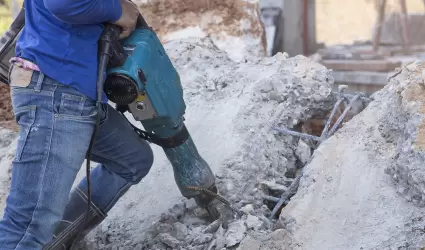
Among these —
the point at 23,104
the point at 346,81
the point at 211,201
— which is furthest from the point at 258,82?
the point at 346,81

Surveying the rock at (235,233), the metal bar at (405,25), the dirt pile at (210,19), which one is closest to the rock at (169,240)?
the rock at (235,233)

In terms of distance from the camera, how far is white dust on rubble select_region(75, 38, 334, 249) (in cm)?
236

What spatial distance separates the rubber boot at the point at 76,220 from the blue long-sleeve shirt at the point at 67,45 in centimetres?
62

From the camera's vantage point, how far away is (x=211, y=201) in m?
2.46

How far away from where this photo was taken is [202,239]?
7.64 feet

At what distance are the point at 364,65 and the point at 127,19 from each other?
574 cm

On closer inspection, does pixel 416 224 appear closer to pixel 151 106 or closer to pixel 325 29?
pixel 151 106

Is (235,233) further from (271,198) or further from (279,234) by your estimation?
(271,198)

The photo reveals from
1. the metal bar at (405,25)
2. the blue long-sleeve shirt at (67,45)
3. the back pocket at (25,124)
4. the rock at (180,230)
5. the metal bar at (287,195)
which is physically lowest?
the metal bar at (405,25)

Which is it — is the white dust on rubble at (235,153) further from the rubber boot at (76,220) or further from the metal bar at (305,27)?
the metal bar at (305,27)

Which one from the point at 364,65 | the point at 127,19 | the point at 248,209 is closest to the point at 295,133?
the point at 248,209

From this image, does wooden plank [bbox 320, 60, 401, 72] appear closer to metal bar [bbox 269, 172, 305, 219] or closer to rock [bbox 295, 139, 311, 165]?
rock [bbox 295, 139, 311, 165]

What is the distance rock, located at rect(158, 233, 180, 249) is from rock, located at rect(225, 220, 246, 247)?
255 millimetres

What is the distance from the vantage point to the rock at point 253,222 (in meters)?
2.23
